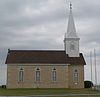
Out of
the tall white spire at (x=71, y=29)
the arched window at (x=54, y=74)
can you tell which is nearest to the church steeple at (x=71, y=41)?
the tall white spire at (x=71, y=29)

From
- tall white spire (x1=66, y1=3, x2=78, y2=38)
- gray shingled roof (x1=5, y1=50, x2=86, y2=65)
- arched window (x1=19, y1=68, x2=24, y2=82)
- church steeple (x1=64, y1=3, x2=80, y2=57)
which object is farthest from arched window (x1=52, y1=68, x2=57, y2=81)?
tall white spire (x1=66, y1=3, x2=78, y2=38)

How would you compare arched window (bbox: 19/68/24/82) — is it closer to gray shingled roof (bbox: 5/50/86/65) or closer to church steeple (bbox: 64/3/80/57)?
gray shingled roof (bbox: 5/50/86/65)

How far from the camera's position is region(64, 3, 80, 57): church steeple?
81.0m

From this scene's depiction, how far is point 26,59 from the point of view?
76.9m

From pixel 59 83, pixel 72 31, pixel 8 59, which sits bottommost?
pixel 59 83

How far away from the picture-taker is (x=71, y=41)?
8125 centimetres

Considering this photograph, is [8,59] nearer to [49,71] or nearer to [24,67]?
[24,67]

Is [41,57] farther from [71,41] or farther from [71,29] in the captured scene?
A: [71,29]

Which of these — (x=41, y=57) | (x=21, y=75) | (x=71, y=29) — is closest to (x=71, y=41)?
(x=71, y=29)

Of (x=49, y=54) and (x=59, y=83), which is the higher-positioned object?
(x=49, y=54)

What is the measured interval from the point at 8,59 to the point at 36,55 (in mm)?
6629

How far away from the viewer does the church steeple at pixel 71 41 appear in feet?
266

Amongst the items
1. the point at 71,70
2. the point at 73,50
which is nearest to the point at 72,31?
the point at 73,50

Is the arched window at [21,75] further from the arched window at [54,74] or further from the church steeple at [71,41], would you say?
the church steeple at [71,41]
